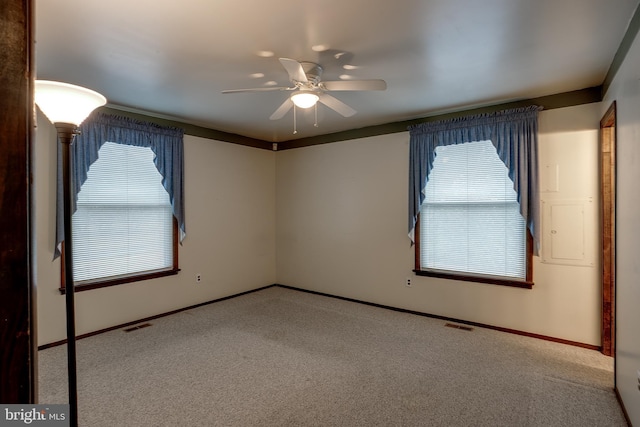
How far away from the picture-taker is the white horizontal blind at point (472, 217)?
3.83 m

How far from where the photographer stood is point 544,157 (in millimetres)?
3594

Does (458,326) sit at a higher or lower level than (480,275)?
lower

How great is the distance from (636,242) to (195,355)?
3.46m

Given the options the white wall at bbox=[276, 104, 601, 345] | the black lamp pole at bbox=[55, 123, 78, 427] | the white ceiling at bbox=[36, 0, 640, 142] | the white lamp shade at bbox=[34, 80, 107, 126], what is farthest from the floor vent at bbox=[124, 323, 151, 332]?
the white lamp shade at bbox=[34, 80, 107, 126]

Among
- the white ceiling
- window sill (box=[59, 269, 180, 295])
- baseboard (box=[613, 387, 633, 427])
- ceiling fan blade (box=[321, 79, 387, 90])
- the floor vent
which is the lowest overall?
baseboard (box=[613, 387, 633, 427])

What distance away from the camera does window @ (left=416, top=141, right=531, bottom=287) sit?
382 cm

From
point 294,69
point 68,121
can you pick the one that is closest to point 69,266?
point 68,121

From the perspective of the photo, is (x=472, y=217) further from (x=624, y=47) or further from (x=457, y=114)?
(x=624, y=47)

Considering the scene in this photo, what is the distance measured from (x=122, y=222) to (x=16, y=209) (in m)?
4.00

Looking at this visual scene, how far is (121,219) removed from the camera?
4.07 m

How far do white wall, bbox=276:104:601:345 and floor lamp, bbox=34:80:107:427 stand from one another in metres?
3.79

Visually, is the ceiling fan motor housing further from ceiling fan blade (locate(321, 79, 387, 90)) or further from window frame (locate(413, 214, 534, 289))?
window frame (locate(413, 214, 534, 289))

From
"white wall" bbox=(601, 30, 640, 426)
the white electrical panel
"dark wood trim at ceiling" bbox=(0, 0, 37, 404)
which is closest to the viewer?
"dark wood trim at ceiling" bbox=(0, 0, 37, 404)

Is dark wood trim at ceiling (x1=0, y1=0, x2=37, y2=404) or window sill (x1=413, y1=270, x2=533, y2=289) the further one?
window sill (x1=413, y1=270, x2=533, y2=289)
